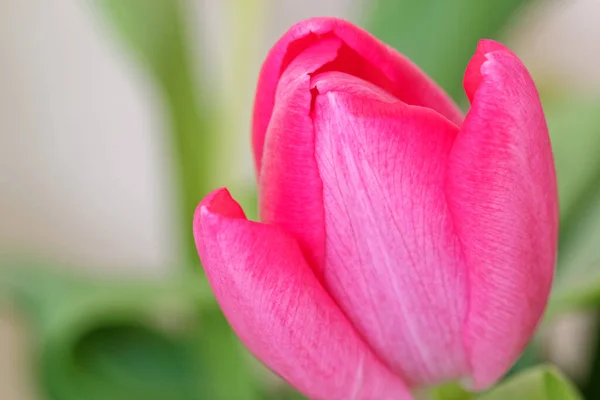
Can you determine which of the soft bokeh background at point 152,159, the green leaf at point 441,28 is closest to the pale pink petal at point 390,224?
the soft bokeh background at point 152,159

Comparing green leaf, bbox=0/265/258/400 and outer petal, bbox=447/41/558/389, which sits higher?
outer petal, bbox=447/41/558/389

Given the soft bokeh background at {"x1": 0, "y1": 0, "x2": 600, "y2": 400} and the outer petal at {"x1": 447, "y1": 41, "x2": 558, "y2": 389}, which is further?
→ the soft bokeh background at {"x1": 0, "y1": 0, "x2": 600, "y2": 400}

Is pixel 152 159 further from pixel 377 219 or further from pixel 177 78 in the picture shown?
pixel 377 219

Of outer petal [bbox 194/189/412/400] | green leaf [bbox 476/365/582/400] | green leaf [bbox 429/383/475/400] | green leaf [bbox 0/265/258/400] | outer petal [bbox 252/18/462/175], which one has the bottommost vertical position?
green leaf [bbox 0/265/258/400]

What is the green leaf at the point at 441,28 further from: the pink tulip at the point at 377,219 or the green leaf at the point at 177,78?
the pink tulip at the point at 377,219

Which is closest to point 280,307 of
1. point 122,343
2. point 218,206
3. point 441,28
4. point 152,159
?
point 218,206

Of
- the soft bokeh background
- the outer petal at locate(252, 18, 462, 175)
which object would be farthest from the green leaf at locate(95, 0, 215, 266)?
the outer petal at locate(252, 18, 462, 175)

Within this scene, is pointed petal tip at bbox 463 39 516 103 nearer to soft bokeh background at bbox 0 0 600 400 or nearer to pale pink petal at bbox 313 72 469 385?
pale pink petal at bbox 313 72 469 385
